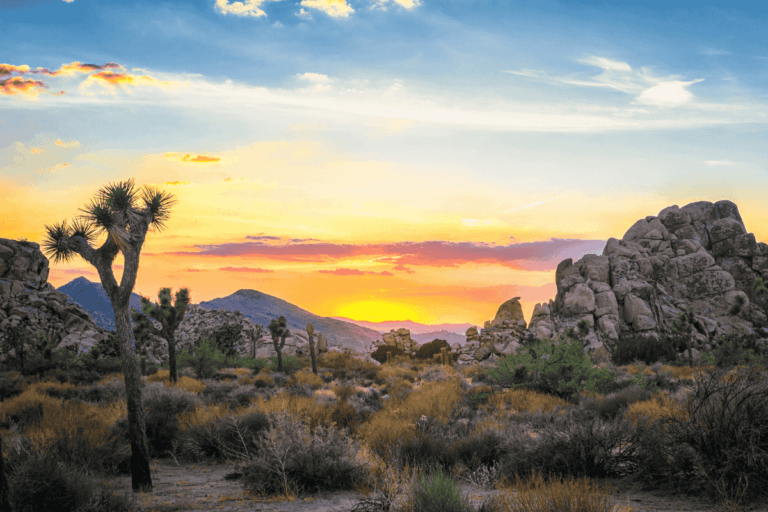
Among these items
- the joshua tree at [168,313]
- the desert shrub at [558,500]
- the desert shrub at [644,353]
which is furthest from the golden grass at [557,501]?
the desert shrub at [644,353]

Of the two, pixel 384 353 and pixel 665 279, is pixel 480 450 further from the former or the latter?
pixel 665 279

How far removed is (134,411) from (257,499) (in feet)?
10.4

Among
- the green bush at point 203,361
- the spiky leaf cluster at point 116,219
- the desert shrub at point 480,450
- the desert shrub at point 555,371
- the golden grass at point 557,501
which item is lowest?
the green bush at point 203,361

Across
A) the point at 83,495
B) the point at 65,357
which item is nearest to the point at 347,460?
the point at 83,495

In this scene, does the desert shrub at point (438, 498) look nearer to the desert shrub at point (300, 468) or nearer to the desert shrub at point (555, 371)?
Answer: the desert shrub at point (300, 468)

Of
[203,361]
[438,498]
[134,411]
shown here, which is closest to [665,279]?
[203,361]

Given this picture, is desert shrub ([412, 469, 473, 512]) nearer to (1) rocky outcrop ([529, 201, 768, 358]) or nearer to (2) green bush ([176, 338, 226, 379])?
(2) green bush ([176, 338, 226, 379])

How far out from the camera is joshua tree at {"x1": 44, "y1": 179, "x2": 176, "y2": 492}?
898 cm

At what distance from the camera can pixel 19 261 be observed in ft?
214

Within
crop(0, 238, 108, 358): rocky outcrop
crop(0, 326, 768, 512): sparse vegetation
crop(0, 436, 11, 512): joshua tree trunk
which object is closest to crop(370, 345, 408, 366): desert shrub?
crop(0, 238, 108, 358): rocky outcrop

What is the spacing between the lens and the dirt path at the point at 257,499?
6508 millimetres

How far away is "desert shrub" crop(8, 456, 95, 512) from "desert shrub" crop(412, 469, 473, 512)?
5.07 meters

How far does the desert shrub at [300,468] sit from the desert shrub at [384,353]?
49610mm

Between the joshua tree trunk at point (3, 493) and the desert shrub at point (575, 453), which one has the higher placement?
the joshua tree trunk at point (3, 493)
